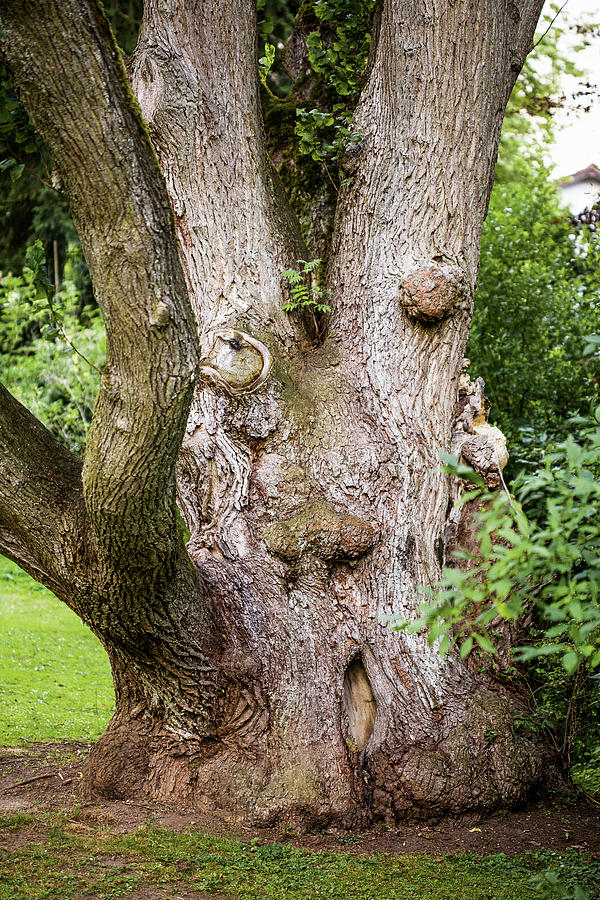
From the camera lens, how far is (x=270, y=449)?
14.9ft

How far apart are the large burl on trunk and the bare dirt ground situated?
0.10 metres

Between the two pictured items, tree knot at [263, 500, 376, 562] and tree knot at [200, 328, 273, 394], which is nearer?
tree knot at [263, 500, 376, 562]

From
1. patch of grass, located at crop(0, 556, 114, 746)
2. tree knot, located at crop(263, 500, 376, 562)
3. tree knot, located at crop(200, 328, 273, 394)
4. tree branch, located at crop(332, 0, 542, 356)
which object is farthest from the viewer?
patch of grass, located at crop(0, 556, 114, 746)

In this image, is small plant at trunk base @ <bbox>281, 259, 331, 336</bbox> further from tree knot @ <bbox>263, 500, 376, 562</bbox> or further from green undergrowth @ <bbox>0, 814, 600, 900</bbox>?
green undergrowth @ <bbox>0, 814, 600, 900</bbox>

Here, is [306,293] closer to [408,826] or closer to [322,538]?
[322,538]

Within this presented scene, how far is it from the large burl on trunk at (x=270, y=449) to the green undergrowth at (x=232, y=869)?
330 mm

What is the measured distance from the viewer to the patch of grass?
618 centimetres

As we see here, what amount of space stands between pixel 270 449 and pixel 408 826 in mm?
2076

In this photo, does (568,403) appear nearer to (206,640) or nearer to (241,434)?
(241,434)

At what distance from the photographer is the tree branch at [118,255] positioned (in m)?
2.87

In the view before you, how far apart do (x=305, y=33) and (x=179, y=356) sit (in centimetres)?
414

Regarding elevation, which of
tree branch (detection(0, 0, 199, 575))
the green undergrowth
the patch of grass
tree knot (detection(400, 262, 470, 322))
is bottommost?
the green undergrowth

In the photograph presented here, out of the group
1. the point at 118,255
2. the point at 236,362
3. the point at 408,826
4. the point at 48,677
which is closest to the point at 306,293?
the point at 236,362

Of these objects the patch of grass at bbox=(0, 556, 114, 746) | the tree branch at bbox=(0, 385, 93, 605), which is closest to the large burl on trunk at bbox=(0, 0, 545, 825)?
the tree branch at bbox=(0, 385, 93, 605)
